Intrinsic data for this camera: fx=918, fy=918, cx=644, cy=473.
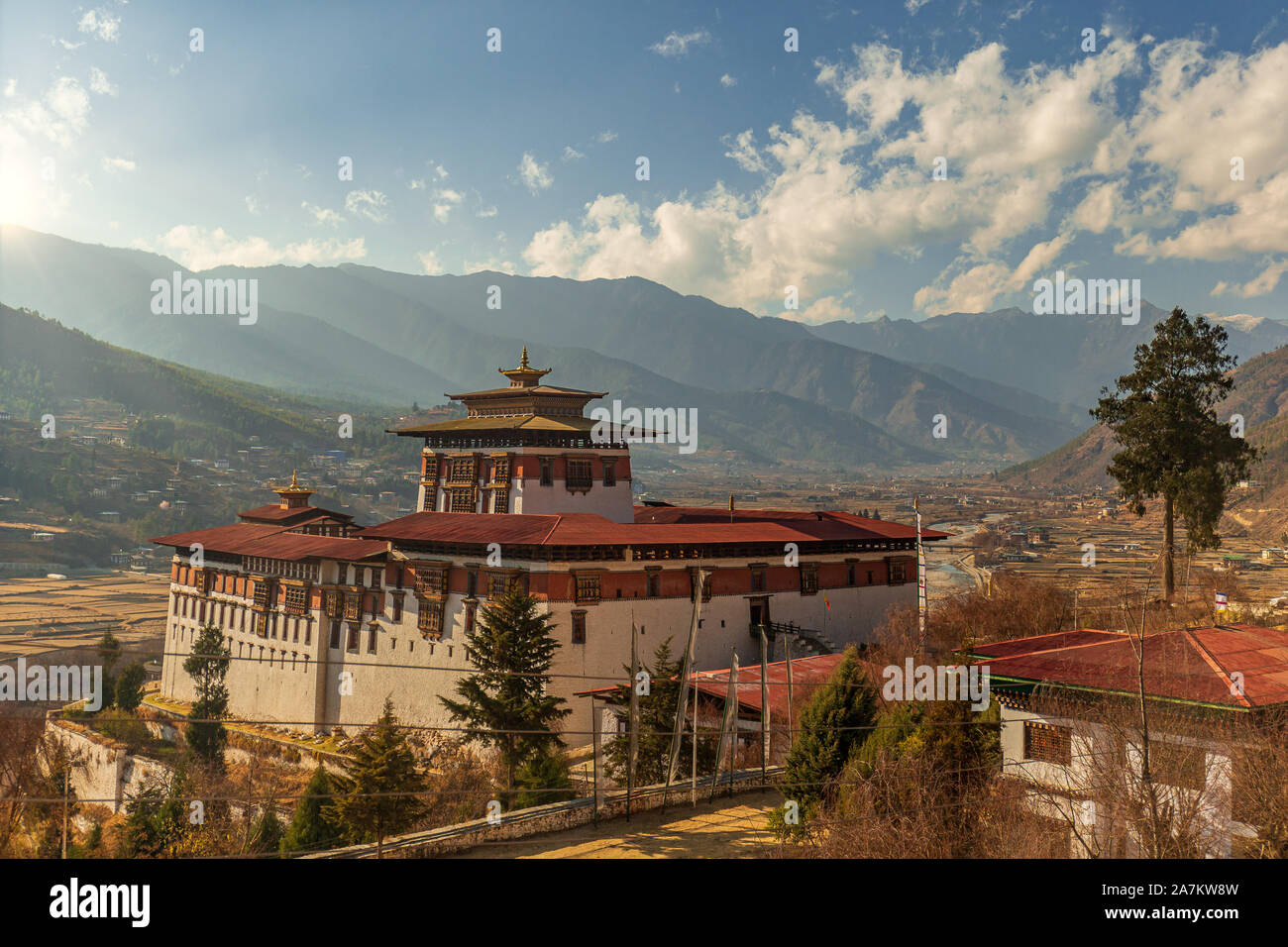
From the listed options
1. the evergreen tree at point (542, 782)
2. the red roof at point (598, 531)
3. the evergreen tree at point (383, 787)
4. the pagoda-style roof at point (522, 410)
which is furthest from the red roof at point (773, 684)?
the pagoda-style roof at point (522, 410)

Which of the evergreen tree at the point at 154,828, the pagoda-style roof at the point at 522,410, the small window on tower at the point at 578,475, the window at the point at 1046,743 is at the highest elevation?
the pagoda-style roof at the point at 522,410

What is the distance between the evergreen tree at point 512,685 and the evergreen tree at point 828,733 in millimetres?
14740

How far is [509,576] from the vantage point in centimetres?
4581

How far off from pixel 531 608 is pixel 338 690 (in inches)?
786

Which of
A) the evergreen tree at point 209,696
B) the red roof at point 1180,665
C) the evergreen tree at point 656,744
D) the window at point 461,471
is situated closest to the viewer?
the red roof at point 1180,665

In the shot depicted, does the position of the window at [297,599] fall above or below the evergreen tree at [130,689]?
above

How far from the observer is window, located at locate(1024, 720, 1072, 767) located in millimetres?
20641

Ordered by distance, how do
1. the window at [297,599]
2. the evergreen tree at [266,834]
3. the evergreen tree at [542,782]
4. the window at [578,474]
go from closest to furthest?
the evergreen tree at [542,782] → the evergreen tree at [266,834] → the window at [297,599] → the window at [578,474]

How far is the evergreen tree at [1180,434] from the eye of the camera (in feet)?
154

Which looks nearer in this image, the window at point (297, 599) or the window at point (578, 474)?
the window at point (297, 599)

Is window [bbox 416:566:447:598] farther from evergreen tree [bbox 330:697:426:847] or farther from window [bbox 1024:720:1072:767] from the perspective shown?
window [bbox 1024:720:1072:767]

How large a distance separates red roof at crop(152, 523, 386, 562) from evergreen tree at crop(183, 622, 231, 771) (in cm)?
614

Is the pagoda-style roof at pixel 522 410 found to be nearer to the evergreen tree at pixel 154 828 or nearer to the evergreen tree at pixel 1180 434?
the evergreen tree at pixel 154 828
